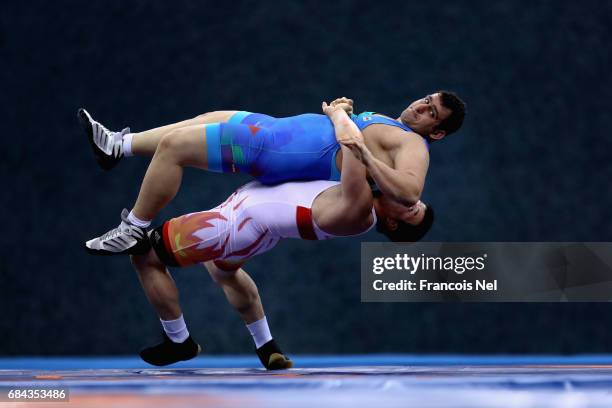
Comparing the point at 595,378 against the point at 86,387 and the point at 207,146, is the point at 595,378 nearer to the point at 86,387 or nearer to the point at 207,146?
the point at 86,387

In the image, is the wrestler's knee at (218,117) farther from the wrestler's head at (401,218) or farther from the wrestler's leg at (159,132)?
the wrestler's head at (401,218)

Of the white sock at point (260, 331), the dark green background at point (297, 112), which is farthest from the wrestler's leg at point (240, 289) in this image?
the dark green background at point (297, 112)

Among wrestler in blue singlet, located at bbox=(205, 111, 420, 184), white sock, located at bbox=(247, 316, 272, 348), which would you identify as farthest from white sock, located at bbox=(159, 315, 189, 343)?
wrestler in blue singlet, located at bbox=(205, 111, 420, 184)

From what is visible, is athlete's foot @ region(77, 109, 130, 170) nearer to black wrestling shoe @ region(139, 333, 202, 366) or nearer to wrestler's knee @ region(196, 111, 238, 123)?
wrestler's knee @ region(196, 111, 238, 123)

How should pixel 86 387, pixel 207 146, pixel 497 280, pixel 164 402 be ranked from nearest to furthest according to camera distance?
pixel 164 402 < pixel 86 387 < pixel 207 146 < pixel 497 280

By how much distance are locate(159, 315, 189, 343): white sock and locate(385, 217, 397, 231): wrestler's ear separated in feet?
2.46

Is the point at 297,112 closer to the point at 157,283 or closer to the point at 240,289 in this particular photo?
the point at 240,289

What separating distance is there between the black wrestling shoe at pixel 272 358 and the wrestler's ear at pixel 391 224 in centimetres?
66

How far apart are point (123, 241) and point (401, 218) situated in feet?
2.87

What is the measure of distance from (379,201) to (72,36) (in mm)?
2701

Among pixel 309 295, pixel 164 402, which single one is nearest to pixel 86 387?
pixel 164 402

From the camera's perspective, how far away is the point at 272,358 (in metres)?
2.88

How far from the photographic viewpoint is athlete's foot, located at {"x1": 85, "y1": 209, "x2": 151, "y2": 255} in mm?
2480

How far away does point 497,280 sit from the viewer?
4391 millimetres
